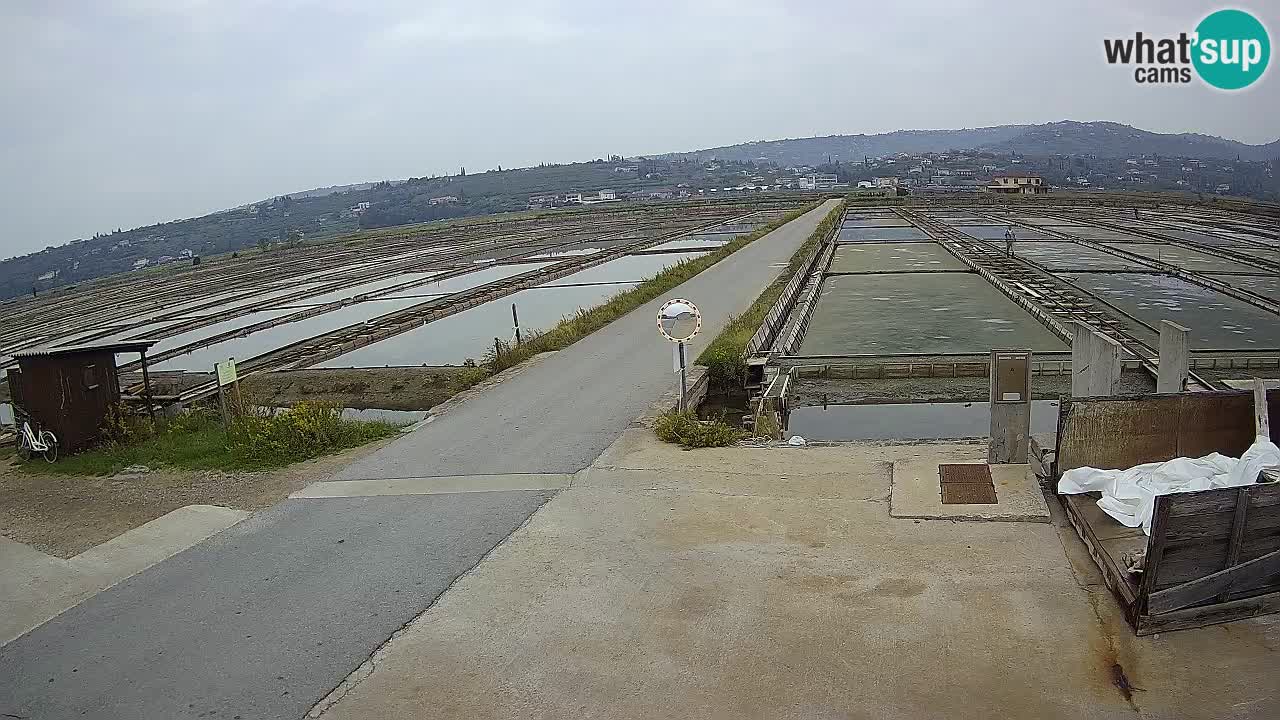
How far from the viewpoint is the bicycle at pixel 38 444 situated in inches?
327

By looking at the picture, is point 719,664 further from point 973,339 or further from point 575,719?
point 973,339

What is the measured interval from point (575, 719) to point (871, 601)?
1716 millimetres

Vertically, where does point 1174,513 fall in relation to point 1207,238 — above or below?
above

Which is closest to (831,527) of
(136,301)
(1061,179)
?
(136,301)

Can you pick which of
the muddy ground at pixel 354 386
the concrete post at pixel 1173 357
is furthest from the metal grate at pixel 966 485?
the muddy ground at pixel 354 386

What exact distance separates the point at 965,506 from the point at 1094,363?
1898 millimetres

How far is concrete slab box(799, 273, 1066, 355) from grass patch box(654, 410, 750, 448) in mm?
6597

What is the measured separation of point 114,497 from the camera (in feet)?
23.7

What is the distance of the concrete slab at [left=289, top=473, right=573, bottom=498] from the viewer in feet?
22.0

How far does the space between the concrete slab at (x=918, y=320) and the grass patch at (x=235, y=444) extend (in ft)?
26.5

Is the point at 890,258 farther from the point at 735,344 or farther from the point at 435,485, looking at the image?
the point at 435,485

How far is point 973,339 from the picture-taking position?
47.8 feet

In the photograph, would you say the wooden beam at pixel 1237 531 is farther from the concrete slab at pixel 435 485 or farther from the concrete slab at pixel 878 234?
the concrete slab at pixel 878 234

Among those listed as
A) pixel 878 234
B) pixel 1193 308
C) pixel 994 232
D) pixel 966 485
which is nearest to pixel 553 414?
pixel 966 485
